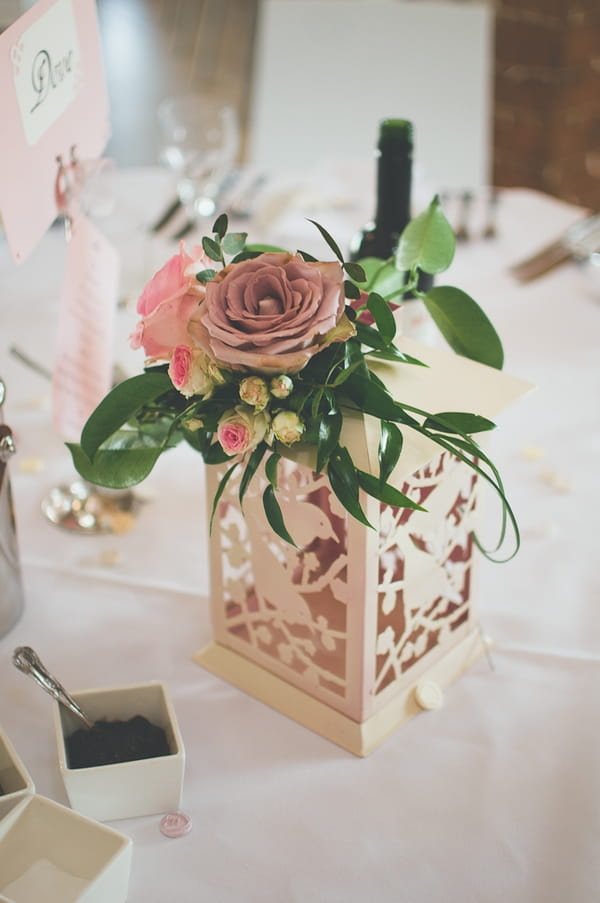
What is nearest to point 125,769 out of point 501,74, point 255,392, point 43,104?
point 255,392

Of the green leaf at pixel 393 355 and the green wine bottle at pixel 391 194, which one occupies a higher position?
the green wine bottle at pixel 391 194

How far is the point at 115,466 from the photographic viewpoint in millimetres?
735

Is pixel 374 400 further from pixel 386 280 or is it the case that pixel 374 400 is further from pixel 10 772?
pixel 10 772

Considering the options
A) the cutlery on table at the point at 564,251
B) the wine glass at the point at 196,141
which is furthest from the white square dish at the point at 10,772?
the cutlery on table at the point at 564,251

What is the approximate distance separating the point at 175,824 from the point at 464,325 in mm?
486

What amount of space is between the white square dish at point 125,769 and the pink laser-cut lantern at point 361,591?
0.13 metres

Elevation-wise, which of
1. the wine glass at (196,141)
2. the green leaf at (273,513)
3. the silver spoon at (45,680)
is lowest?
the silver spoon at (45,680)

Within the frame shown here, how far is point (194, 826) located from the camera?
708 millimetres

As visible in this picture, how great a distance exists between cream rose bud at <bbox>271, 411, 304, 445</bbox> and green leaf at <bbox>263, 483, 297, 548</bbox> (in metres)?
0.06

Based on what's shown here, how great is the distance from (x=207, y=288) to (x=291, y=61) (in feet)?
7.80

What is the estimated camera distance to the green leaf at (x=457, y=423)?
26.5 inches

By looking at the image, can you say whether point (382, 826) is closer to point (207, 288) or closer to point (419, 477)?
point (419, 477)

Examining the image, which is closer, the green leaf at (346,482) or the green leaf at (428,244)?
the green leaf at (346,482)

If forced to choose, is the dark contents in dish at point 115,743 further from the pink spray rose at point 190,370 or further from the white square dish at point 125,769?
the pink spray rose at point 190,370
